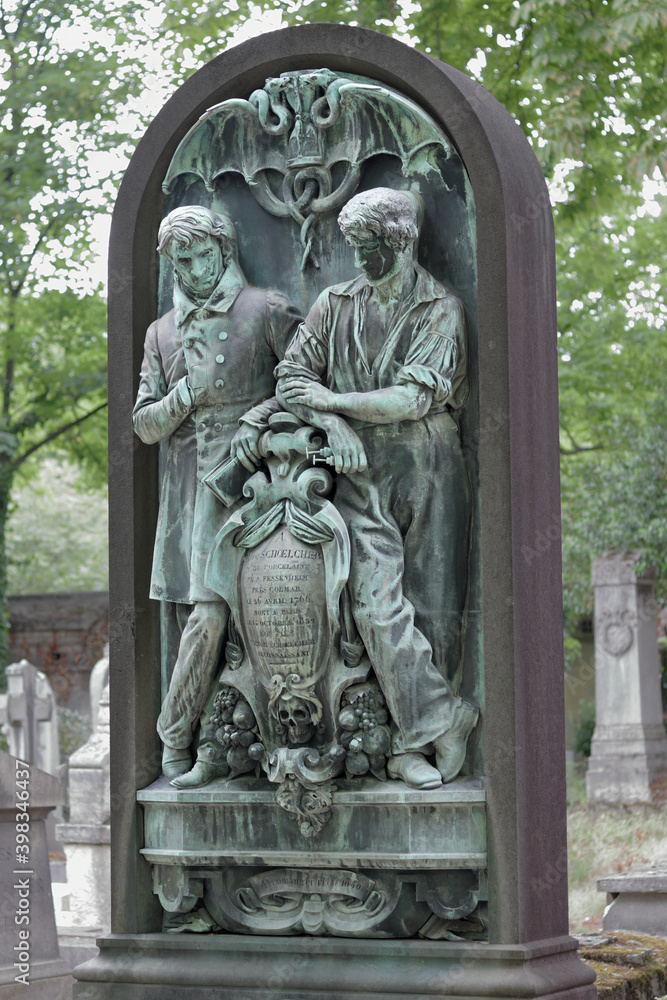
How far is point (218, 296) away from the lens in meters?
5.18

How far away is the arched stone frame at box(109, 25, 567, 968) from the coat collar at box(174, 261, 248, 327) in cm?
31

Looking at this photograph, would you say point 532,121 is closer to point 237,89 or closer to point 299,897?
→ point 237,89

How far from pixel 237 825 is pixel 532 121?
7.87m

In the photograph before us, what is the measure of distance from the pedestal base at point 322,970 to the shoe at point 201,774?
1.75ft

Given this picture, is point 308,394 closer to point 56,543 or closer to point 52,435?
point 52,435

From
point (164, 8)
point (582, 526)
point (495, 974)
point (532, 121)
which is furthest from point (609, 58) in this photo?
point (582, 526)

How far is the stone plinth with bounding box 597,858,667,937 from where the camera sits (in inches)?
283

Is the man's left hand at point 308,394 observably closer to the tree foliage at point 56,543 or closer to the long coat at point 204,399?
the long coat at point 204,399

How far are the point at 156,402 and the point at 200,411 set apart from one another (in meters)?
0.20

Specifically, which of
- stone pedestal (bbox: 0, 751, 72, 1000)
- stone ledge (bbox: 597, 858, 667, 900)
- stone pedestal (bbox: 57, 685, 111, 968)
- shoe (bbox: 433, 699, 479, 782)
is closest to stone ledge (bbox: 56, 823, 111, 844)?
stone pedestal (bbox: 57, 685, 111, 968)

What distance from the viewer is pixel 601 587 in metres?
18.3

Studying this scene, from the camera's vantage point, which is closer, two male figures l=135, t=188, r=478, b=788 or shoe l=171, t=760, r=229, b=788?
two male figures l=135, t=188, r=478, b=788

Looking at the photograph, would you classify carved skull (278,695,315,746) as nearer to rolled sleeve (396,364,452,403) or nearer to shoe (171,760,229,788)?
shoe (171,760,229,788)

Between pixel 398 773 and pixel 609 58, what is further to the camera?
pixel 609 58
